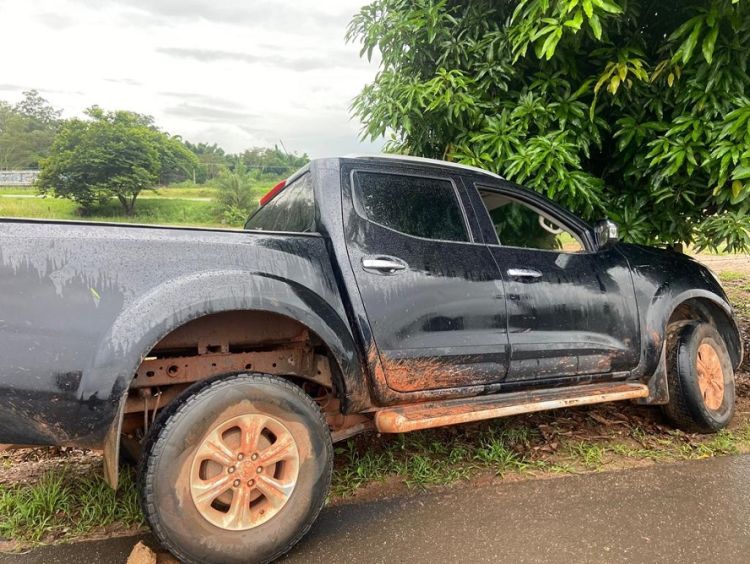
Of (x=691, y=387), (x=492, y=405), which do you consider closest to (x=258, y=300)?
(x=492, y=405)

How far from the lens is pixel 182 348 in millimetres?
2525

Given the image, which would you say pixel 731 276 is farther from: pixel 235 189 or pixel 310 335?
pixel 235 189

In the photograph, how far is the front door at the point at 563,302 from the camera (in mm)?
2953

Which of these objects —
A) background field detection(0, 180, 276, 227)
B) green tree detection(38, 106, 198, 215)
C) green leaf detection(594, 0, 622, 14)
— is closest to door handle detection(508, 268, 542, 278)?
green leaf detection(594, 0, 622, 14)

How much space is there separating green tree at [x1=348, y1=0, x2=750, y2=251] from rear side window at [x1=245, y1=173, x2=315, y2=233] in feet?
4.88

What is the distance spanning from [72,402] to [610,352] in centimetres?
289

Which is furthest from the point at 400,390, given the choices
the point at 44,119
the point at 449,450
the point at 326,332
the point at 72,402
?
the point at 44,119

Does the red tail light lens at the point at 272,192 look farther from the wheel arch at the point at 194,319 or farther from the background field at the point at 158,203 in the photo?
the background field at the point at 158,203

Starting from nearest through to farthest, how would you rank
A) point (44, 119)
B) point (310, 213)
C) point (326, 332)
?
point (326, 332)
point (310, 213)
point (44, 119)

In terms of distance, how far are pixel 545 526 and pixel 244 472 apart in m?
1.45

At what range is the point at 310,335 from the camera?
2.57 m

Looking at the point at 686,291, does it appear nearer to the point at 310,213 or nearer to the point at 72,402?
the point at 310,213

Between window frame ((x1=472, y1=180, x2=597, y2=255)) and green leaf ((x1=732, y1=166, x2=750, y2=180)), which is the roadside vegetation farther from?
green leaf ((x1=732, y1=166, x2=750, y2=180))

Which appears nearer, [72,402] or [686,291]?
[72,402]
